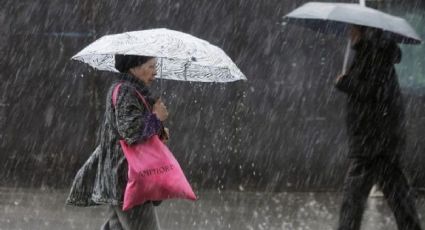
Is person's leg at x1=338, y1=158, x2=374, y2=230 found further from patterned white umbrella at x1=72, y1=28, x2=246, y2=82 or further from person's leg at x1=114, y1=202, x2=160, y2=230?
person's leg at x1=114, y1=202, x2=160, y2=230

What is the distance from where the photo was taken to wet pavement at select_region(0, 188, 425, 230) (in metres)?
7.50

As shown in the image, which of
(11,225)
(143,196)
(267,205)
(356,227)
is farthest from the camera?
(267,205)

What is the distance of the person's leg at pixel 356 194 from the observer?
6109 millimetres

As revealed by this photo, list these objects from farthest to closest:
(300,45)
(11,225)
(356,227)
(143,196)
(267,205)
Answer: (300,45) → (267,205) → (11,225) → (356,227) → (143,196)

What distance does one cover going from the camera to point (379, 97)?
6.14m

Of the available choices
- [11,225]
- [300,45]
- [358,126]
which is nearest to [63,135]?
[11,225]

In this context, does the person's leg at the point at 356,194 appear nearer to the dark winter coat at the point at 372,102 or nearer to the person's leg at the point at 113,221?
the dark winter coat at the point at 372,102

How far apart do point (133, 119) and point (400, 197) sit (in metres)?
2.24

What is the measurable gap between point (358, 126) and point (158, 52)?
→ 194 centimetres

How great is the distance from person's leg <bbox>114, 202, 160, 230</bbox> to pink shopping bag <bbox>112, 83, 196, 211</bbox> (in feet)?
0.36

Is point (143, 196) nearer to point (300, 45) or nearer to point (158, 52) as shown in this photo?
point (158, 52)

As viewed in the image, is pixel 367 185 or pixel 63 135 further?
pixel 63 135

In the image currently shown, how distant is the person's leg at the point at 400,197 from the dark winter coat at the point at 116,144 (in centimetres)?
200

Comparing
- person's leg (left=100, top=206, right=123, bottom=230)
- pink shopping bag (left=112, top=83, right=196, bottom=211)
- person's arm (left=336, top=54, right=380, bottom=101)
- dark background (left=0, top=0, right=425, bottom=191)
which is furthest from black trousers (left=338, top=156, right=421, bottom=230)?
dark background (left=0, top=0, right=425, bottom=191)
